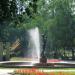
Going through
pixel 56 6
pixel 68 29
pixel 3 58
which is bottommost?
pixel 3 58

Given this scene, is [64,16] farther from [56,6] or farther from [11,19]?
[11,19]

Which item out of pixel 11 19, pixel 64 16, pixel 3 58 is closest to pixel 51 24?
pixel 64 16

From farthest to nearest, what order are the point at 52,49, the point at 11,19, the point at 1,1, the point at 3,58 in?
1. the point at 52,49
2. the point at 3,58
3. the point at 11,19
4. the point at 1,1

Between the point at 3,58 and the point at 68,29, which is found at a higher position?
the point at 68,29

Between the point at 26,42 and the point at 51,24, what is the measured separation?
1919cm

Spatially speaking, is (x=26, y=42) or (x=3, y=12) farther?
(x=26, y=42)

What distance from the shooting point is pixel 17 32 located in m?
84.4

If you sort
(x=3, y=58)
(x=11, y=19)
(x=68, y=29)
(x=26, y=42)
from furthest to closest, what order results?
(x=26, y=42)
(x=68, y=29)
(x=3, y=58)
(x=11, y=19)

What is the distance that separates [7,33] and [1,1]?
2529 inches

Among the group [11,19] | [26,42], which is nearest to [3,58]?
[26,42]

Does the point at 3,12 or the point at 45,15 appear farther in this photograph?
the point at 45,15

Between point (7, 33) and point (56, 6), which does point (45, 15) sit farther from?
point (7, 33)

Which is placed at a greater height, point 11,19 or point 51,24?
point 51,24

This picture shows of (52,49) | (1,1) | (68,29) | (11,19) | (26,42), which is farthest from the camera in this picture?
(26,42)
